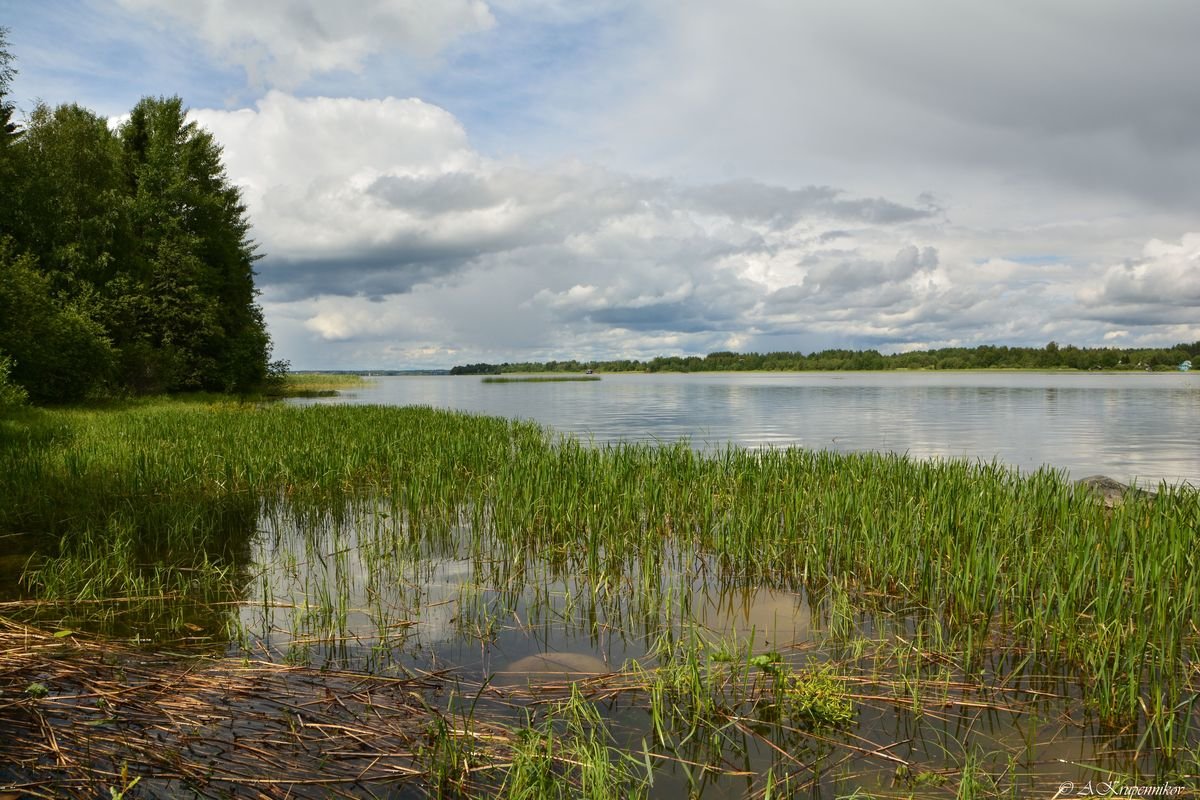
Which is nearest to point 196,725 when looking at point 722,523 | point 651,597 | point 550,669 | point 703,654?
point 550,669

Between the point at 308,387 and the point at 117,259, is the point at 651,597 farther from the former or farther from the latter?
the point at 308,387

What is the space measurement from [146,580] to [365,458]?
7.12m

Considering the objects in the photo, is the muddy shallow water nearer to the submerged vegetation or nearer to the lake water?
the submerged vegetation

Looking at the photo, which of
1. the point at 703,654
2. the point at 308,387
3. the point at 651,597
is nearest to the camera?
the point at 703,654

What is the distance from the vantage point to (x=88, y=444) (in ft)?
48.7

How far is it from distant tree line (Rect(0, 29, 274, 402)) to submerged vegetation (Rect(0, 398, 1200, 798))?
58.0ft

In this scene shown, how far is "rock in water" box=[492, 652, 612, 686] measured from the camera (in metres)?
5.22

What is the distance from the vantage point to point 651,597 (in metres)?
6.95

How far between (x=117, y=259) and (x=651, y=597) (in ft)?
128

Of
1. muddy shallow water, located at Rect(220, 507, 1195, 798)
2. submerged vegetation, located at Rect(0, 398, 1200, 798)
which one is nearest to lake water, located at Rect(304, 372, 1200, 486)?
submerged vegetation, located at Rect(0, 398, 1200, 798)

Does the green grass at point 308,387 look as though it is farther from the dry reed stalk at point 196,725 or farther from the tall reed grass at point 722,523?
the dry reed stalk at point 196,725

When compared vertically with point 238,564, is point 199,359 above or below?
above

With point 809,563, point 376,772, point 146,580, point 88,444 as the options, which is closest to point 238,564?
point 146,580

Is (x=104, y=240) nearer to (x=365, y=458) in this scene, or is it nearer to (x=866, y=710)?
(x=365, y=458)
